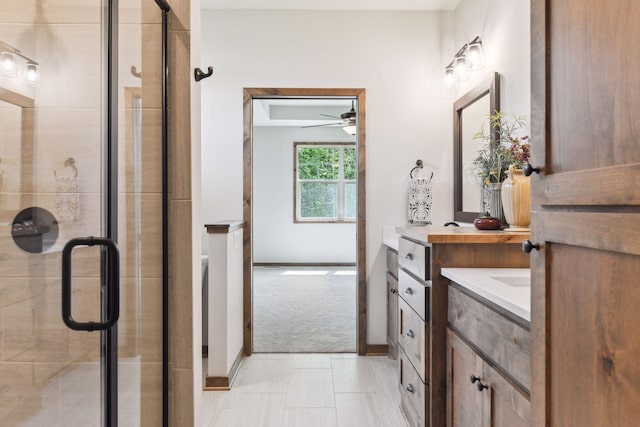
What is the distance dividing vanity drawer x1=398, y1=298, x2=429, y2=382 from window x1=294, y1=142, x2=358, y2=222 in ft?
18.6

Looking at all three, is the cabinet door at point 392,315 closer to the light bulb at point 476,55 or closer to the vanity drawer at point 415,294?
the vanity drawer at point 415,294

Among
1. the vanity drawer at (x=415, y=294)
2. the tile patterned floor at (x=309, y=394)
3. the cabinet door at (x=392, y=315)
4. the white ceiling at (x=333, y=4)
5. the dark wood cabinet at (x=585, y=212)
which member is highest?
the white ceiling at (x=333, y=4)

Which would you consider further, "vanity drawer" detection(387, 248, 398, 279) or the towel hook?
the towel hook

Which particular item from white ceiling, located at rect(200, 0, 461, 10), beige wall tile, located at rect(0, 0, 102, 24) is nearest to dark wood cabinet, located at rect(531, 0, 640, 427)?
beige wall tile, located at rect(0, 0, 102, 24)

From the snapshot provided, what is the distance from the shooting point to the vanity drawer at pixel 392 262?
9.94ft

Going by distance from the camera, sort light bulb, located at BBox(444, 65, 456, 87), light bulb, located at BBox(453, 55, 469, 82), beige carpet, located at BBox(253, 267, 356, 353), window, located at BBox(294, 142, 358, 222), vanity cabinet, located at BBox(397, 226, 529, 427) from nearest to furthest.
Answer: vanity cabinet, located at BBox(397, 226, 529, 427) < light bulb, located at BBox(453, 55, 469, 82) < light bulb, located at BBox(444, 65, 456, 87) < beige carpet, located at BBox(253, 267, 356, 353) < window, located at BBox(294, 142, 358, 222)

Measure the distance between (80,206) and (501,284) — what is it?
4.22ft

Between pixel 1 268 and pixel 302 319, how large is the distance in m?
3.60

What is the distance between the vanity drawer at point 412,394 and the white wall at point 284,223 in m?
5.55

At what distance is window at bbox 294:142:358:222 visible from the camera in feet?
26.3

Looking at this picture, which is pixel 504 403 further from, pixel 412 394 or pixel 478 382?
pixel 412 394

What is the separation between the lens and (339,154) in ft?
26.4

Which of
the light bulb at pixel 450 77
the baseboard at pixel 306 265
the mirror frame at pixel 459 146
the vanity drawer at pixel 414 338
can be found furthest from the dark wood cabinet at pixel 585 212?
the baseboard at pixel 306 265

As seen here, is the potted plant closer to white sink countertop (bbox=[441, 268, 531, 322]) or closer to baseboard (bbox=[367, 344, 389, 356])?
white sink countertop (bbox=[441, 268, 531, 322])
